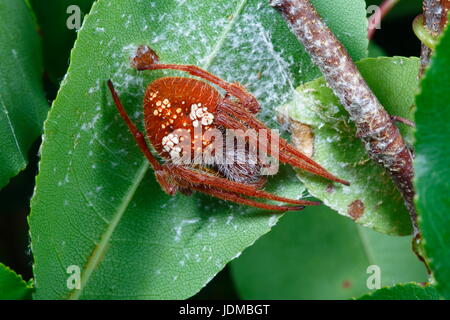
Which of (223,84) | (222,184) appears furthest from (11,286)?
(223,84)

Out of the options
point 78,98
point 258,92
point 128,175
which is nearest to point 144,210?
point 128,175

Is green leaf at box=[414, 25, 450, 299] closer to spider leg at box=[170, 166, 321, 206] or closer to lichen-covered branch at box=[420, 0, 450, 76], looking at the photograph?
lichen-covered branch at box=[420, 0, 450, 76]

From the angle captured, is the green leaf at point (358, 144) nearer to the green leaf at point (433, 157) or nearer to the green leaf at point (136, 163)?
the green leaf at point (136, 163)

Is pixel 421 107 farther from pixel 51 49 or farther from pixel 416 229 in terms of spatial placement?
pixel 51 49

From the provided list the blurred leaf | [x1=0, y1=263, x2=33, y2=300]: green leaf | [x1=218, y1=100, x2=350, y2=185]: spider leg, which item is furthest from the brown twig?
[x1=0, y1=263, x2=33, y2=300]: green leaf

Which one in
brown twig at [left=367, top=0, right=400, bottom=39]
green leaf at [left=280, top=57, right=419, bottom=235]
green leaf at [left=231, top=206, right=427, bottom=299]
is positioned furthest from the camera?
green leaf at [left=231, top=206, right=427, bottom=299]

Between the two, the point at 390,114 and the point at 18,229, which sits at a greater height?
the point at 390,114
